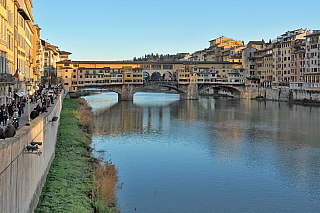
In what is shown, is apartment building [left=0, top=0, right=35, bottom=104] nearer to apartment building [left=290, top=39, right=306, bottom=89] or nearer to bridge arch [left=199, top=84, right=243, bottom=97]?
apartment building [left=290, top=39, right=306, bottom=89]

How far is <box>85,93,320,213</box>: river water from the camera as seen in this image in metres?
15.9

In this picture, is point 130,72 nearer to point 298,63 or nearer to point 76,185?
point 298,63

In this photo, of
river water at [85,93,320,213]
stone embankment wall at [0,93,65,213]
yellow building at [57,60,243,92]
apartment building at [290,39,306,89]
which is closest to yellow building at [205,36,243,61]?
yellow building at [57,60,243,92]

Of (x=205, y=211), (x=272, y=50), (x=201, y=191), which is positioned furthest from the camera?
(x=272, y=50)

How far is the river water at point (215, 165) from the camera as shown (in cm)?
1587

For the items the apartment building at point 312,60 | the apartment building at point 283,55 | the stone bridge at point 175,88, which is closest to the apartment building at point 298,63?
the apartment building at point 283,55

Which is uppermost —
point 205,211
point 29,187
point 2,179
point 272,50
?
point 272,50

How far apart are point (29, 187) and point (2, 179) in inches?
132

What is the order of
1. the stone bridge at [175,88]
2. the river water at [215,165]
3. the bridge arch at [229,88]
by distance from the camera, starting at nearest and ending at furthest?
the river water at [215,165], the stone bridge at [175,88], the bridge arch at [229,88]

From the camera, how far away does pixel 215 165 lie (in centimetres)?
2189

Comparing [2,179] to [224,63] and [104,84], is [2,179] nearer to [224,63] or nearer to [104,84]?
[104,84]

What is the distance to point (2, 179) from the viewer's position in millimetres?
7148

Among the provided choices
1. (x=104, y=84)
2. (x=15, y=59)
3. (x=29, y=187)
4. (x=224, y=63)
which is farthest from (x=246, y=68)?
(x=29, y=187)

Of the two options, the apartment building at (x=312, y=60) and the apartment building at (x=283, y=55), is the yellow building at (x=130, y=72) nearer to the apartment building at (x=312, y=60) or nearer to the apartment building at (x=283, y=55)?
the apartment building at (x=283, y=55)
